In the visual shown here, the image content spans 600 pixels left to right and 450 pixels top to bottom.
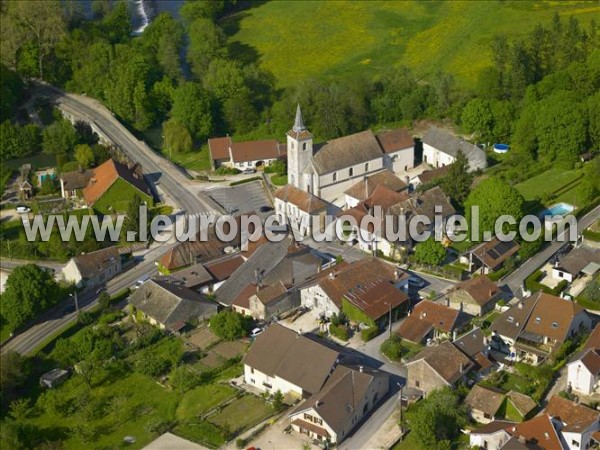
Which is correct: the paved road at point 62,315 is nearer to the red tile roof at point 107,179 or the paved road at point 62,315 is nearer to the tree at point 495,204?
the red tile roof at point 107,179

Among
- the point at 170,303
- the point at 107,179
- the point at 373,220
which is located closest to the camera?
the point at 170,303

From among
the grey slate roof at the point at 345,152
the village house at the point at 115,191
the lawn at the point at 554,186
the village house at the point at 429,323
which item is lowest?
the village house at the point at 429,323

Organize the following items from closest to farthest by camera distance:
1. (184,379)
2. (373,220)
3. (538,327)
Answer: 1. (184,379)
2. (538,327)
3. (373,220)

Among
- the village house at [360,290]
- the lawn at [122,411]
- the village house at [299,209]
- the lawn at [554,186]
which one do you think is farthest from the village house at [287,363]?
the lawn at [554,186]

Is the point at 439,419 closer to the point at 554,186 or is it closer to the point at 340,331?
the point at 340,331

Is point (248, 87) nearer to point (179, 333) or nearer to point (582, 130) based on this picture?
point (582, 130)

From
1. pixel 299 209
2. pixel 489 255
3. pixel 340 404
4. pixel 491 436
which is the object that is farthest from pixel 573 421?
pixel 299 209

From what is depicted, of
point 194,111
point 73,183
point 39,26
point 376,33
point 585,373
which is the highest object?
point 39,26

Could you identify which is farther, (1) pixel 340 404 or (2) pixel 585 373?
(2) pixel 585 373
